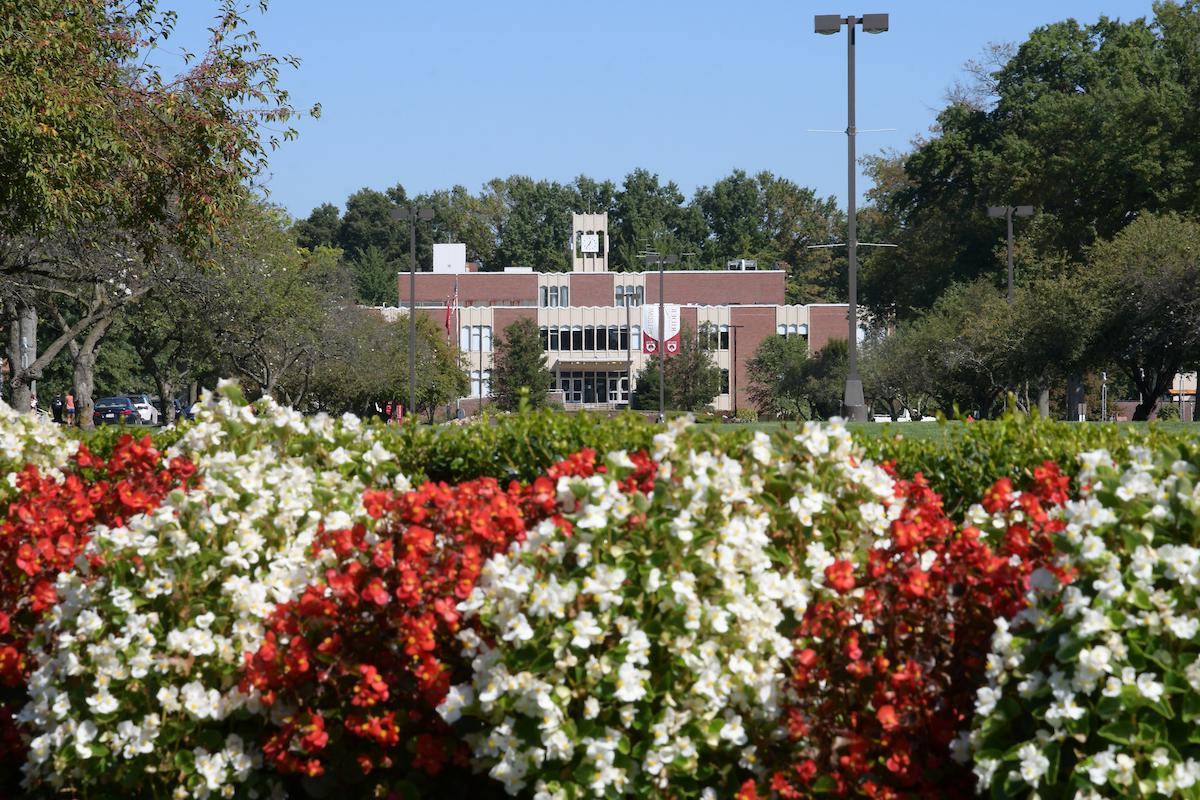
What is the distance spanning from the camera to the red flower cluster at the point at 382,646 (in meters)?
4.20

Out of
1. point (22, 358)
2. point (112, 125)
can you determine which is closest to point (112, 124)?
point (112, 125)

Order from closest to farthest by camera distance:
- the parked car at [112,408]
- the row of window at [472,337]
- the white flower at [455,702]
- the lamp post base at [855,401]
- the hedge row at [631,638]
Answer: the hedge row at [631,638] < the white flower at [455,702] < the lamp post base at [855,401] < the parked car at [112,408] < the row of window at [472,337]

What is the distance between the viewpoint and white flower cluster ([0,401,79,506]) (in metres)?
6.63

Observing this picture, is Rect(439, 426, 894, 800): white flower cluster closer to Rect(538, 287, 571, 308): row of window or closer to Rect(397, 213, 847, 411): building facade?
Rect(397, 213, 847, 411): building facade

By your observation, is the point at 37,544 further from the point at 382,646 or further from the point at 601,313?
the point at 601,313

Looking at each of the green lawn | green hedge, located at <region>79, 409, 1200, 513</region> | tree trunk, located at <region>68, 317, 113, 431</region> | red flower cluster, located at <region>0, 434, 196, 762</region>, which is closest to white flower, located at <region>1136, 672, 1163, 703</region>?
the green lawn

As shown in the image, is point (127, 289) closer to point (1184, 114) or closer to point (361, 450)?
point (361, 450)

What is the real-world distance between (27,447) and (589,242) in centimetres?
10256

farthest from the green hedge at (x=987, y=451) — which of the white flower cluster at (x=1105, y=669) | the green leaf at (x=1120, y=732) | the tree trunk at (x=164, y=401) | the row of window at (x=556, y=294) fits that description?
the row of window at (x=556, y=294)

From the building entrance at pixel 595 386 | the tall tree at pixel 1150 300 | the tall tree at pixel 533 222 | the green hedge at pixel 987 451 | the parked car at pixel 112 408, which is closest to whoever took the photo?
the green hedge at pixel 987 451

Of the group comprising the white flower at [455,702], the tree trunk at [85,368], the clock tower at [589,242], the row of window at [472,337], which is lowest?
the white flower at [455,702]

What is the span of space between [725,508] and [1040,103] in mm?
58844

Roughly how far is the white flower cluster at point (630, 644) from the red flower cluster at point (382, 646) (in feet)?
0.44

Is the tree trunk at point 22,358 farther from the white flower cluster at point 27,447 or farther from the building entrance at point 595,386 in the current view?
the building entrance at point 595,386
